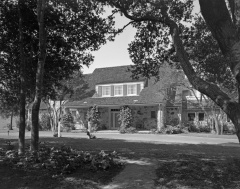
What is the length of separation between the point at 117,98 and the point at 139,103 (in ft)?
12.3

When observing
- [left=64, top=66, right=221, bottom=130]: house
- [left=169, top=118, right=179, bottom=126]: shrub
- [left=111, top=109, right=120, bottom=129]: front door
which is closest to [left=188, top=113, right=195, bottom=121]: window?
[left=64, top=66, right=221, bottom=130]: house

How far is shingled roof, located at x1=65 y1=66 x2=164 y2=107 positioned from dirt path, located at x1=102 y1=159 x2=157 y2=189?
19748 millimetres

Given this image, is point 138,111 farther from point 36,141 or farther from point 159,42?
point 36,141

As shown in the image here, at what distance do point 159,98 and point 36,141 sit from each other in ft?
74.5

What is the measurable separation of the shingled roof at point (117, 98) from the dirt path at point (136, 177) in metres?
19.7

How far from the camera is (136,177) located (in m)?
8.08

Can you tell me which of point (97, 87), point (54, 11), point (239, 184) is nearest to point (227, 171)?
point (239, 184)

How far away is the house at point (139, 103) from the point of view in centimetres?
3148

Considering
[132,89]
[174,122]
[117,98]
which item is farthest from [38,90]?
[132,89]

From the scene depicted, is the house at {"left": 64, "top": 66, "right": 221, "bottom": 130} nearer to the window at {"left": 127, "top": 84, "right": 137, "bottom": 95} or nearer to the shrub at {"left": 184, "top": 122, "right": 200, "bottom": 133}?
the window at {"left": 127, "top": 84, "right": 137, "bottom": 95}

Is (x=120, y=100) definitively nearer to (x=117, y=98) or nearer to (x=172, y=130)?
(x=117, y=98)

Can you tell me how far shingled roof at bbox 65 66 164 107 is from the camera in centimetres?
3177

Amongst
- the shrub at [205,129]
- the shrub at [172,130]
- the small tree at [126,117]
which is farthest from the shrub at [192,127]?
the small tree at [126,117]

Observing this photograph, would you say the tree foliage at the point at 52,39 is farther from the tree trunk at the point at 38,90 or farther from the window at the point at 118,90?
the window at the point at 118,90
